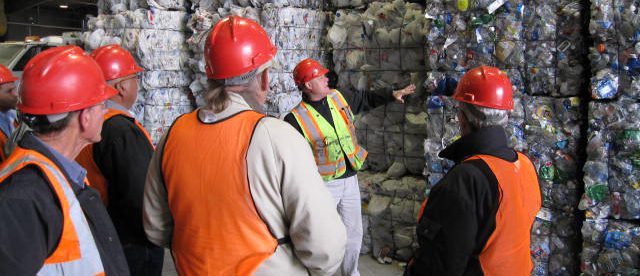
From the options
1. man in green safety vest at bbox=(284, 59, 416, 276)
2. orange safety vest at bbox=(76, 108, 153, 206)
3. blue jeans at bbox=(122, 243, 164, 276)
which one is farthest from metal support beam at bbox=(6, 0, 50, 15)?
blue jeans at bbox=(122, 243, 164, 276)

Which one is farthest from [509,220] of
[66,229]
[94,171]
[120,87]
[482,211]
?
[120,87]

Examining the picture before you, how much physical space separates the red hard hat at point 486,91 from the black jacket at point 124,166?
1478mm

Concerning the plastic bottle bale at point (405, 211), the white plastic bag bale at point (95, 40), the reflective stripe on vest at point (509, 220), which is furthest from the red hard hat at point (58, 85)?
the white plastic bag bale at point (95, 40)

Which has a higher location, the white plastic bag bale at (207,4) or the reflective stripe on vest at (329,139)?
the white plastic bag bale at (207,4)

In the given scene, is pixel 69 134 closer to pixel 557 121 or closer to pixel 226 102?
pixel 226 102

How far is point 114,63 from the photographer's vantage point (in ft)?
8.58

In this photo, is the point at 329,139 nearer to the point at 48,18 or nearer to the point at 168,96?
the point at 168,96

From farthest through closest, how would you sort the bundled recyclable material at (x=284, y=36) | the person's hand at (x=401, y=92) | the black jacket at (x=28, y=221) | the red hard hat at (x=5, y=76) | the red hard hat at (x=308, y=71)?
the bundled recyclable material at (x=284, y=36)
the person's hand at (x=401, y=92)
the red hard hat at (x=308, y=71)
the red hard hat at (x=5, y=76)
the black jacket at (x=28, y=221)

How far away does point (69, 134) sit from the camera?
4.94 feet

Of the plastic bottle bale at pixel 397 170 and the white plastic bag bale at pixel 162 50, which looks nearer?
the plastic bottle bale at pixel 397 170

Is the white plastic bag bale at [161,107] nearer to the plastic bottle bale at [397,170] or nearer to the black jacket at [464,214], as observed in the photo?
the plastic bottle bale at [397,170]

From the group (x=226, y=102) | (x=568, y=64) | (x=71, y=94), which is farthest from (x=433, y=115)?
(x=71, y=94)

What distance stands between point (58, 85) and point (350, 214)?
276cm

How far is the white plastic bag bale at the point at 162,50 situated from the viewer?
17.0 ft
